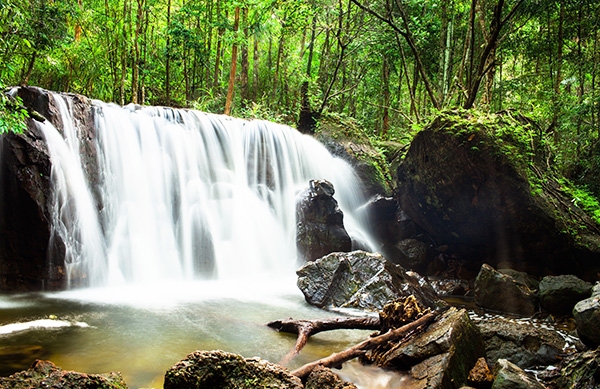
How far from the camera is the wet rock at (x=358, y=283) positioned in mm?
6293

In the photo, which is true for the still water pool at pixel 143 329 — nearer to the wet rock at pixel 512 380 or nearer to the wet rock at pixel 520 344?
the wet rock at pixel 512 380

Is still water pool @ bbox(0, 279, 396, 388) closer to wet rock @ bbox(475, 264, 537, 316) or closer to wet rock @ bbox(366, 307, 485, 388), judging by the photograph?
wet rock @ bbox(366, 307, 485, 388)

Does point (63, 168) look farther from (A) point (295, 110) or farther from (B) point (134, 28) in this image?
(A) point (295, 110)

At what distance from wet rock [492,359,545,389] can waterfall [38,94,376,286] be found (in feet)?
20.7

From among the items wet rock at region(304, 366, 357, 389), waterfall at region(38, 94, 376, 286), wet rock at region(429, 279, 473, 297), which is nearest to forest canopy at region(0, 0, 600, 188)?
waterfall at region(38, 94, 376, 286)

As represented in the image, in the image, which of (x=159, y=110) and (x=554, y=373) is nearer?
(x=554, y=373)

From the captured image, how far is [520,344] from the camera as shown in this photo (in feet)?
14.7

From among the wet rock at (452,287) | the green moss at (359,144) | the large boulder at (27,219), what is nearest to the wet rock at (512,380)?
the wet rock at (452,287)

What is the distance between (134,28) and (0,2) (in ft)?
38.4

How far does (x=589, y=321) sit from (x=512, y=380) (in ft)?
5.27

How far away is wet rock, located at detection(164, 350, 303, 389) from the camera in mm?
2748

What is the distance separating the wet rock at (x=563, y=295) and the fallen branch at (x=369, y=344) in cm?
347

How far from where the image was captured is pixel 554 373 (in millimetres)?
4109

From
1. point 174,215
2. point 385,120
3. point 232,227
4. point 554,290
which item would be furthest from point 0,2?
point 385,120
